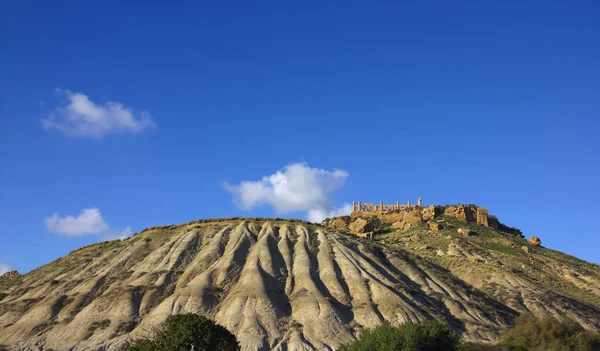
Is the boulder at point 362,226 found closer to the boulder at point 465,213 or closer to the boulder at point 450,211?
the boulder at point 450,211

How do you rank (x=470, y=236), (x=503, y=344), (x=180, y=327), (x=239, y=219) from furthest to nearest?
1. (x=470, y=236)
2. (x=239, y=219)
3. (x=503, y=344)
4. (x=180, y=327)

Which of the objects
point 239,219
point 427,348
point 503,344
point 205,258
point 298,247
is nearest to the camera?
point 427,348

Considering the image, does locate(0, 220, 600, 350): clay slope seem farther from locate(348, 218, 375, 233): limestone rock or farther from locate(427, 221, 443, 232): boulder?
locate(348, 218, 375, 233): limestone rock

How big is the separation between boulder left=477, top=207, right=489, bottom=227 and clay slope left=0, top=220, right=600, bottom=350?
29.6m

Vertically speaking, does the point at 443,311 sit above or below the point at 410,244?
below

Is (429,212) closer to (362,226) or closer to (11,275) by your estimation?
(362,226)

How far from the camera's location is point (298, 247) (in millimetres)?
81688

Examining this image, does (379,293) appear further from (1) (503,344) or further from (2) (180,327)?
(2) (180,327)

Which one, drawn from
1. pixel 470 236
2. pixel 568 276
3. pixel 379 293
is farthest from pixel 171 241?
pixel 568 276

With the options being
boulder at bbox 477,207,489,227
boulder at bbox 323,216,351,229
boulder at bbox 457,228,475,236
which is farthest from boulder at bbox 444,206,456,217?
boulder at bbox 323,216,351,229

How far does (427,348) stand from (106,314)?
34.8 m

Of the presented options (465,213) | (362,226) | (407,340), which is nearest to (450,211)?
(465,213)

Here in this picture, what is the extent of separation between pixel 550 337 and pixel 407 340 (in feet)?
54.8

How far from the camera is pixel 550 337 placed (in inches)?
2146
